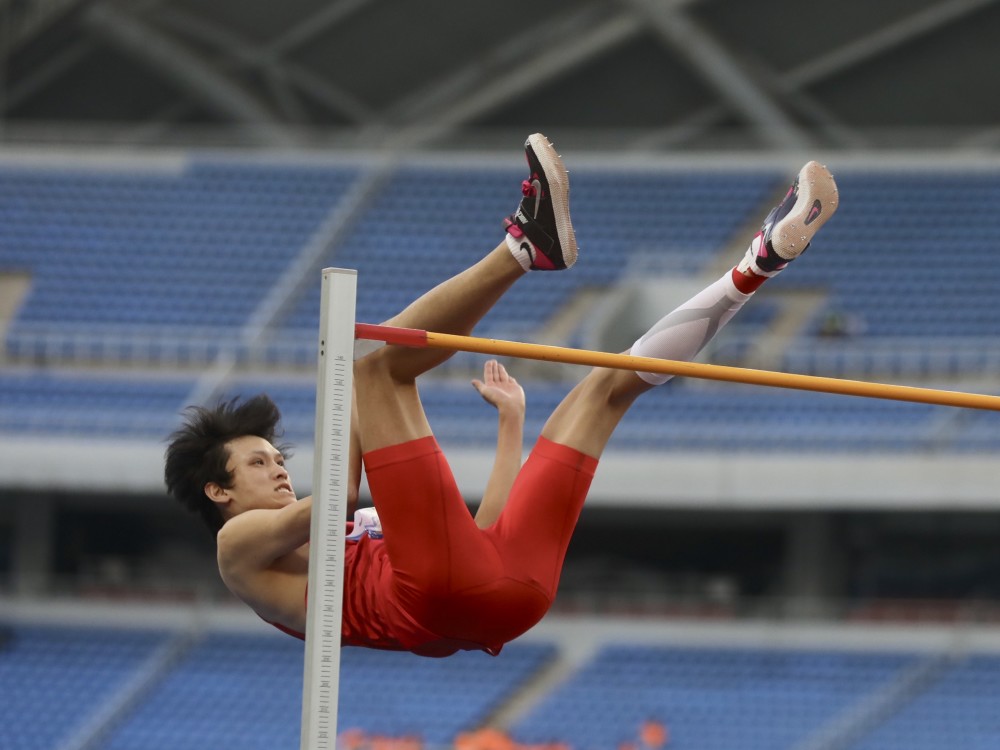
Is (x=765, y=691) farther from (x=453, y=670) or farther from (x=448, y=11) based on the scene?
(x=448, y=11)

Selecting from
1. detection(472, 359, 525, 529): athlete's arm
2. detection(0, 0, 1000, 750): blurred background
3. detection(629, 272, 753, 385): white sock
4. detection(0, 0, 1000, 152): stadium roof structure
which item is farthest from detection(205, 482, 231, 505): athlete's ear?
detection(0, 0, 1000, 152): stadium roof structure

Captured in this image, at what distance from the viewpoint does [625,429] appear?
1312cm

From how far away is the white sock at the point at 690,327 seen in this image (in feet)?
12.9

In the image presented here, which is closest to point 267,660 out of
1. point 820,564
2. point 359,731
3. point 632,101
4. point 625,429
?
point 359,731

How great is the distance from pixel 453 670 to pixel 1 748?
334cm

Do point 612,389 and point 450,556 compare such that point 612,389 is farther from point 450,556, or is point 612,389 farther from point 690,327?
point 450,556

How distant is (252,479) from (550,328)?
10173mm

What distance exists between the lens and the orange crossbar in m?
3.55

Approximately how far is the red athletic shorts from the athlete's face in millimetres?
371

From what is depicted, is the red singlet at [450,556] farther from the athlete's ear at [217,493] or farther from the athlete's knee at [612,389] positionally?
the athlete's ear at [217,493]

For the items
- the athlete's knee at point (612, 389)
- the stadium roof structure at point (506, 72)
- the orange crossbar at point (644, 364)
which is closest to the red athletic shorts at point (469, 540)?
the athlete's knee at point (612, 389)

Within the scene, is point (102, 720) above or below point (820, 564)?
below

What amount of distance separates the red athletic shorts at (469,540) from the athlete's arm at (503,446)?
0.15m

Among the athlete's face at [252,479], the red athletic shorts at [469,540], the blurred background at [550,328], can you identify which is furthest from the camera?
the blurred background at [550,328]
